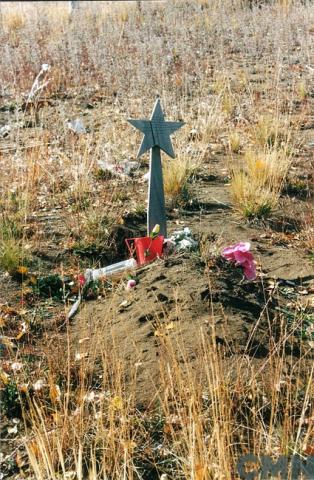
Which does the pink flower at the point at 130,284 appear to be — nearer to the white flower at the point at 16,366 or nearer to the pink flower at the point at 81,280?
the pink flower at the point at 81,280

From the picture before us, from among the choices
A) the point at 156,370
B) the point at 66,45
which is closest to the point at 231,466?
the point at 156,370

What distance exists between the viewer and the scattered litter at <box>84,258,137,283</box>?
4.78 m

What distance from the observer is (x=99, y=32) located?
44.7ft

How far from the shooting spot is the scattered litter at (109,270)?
188 inches

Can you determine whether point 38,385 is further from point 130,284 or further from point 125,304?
point 130,284

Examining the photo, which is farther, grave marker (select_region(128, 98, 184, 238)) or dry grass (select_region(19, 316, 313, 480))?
grave marker (select_region(128, 98, 184, 238))

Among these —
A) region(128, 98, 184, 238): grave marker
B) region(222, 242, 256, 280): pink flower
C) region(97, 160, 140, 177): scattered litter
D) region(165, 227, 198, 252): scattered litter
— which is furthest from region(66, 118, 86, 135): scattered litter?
region(222, 242, 256, 280): pink flower

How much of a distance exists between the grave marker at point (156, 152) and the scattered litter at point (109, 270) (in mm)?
321

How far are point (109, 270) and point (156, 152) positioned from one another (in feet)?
3.15

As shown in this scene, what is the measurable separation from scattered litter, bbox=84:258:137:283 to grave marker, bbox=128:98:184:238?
0.32m

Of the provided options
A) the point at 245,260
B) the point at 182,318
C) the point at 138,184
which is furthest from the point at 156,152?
the point at 138,184

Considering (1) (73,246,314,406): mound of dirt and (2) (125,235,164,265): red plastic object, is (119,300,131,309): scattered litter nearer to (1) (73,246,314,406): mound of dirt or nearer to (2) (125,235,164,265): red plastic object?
(1) (73,246,314,406): mound of dirt

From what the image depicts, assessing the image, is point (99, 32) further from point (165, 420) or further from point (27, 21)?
point (165, 420)

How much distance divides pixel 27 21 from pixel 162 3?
307cm
